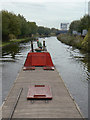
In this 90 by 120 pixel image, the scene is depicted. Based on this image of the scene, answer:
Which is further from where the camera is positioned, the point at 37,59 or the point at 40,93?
the point at 37,59

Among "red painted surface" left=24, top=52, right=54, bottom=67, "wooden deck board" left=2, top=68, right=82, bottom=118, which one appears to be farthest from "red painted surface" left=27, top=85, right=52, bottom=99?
"red painted surface" left=24, top=52, right=54, bottom=67

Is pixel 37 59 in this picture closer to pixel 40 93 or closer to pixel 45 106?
pixel 40 93

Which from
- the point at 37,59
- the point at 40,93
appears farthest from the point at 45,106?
the point at 37,59

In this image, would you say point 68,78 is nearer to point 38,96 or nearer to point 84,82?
point 84,82

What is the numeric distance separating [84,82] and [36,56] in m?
8.00

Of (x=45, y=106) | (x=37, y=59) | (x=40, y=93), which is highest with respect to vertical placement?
(x=37, y=59)

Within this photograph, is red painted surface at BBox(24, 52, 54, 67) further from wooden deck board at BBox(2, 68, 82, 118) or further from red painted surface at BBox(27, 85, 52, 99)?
red painted surface at BBox(27, 85, 52, 99)

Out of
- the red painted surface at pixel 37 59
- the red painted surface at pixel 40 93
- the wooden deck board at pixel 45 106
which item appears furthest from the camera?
the red painted surface at pixel 37 59

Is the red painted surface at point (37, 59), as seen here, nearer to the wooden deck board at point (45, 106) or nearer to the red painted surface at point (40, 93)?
the wooden deck board at point (45, 106)

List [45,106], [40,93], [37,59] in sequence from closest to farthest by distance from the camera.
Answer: [45,106]
[40,93]
[37,59]

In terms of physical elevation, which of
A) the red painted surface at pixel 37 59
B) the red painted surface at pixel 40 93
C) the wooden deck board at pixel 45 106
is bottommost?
the wooden deck board at pixel 45 106

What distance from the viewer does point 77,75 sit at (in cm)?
2681

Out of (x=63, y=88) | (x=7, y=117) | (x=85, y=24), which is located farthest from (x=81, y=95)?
(x=85, y=24)

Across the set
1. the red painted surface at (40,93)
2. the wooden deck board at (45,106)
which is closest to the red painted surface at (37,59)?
the wooden deck board at (45,106)
